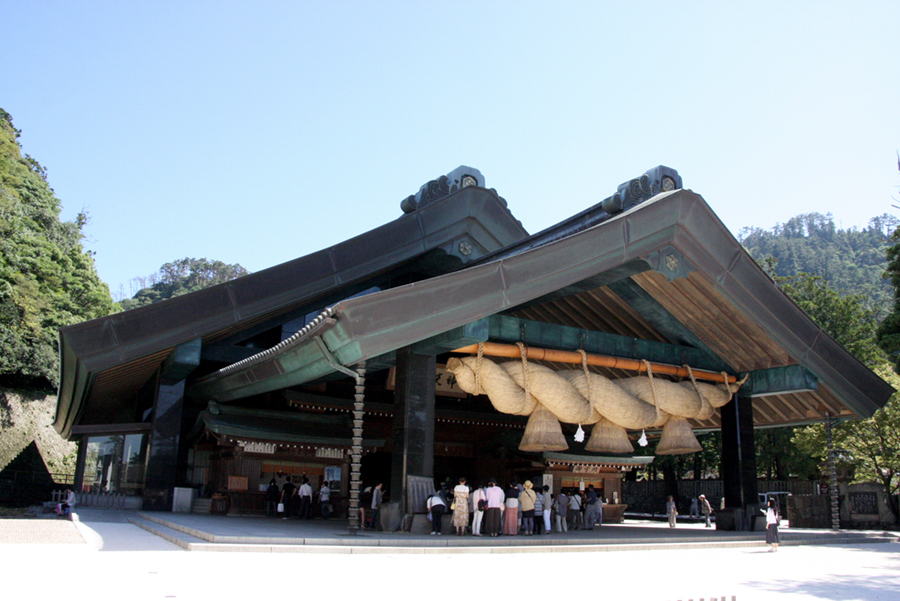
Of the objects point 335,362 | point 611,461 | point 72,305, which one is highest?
point 72,305

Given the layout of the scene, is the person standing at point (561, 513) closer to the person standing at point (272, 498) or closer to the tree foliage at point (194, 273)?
the person standing at point (272, 498)

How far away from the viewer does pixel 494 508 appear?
14000 millimetres

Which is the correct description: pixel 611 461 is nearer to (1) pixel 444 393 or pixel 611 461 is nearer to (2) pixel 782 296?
(1) pixel 444 393

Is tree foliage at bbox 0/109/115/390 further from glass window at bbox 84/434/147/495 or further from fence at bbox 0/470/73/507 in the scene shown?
glass window at bbox 84/434/147/495

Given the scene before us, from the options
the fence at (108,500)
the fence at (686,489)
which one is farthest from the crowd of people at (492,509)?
the fence at (686,489)

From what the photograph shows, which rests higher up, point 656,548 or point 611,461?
point 611,461

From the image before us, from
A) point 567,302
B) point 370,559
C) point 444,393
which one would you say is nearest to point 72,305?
point 444,393

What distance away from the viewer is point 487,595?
7207 mm

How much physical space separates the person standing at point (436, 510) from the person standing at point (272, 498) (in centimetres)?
686

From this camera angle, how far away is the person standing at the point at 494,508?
13891 mm

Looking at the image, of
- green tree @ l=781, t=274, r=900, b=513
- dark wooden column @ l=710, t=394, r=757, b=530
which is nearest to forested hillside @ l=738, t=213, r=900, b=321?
green tree @ l=781, t=274, r=900, b=513

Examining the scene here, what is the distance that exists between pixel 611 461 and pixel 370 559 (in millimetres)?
14710

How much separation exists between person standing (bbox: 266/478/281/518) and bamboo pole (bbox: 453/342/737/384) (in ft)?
23.5

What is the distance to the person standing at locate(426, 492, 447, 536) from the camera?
12930mm
